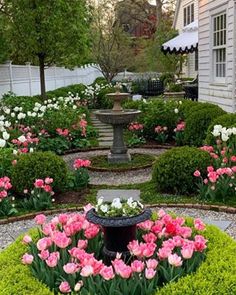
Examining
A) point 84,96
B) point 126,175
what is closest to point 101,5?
point 84,96

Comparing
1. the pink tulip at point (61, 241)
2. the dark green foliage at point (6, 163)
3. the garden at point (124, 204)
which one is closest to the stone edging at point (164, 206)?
the garden at point (124, 204)

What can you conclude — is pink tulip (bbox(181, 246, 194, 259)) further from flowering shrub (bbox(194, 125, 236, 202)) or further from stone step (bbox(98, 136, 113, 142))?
stone step (bbox(98, 136, 113, 142))

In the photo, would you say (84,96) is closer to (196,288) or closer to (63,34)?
(63,34)

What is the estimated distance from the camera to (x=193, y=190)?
6.59 m

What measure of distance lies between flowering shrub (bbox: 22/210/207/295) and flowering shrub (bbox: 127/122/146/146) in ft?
25.4

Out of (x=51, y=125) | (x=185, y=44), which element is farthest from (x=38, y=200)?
(x=185, y=44)

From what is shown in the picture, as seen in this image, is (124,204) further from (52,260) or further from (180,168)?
(180,168)

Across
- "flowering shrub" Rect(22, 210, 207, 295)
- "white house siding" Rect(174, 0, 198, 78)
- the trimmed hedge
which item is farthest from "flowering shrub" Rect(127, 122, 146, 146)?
"white house siding" Rect(174, 0, 198, 78)

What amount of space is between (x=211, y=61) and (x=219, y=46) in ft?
2.22

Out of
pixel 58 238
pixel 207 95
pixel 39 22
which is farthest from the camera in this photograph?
pixel 39 22

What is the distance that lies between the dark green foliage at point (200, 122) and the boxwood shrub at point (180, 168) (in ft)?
9.11

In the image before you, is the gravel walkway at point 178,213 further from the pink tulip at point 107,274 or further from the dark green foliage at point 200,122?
the dark green foliage at point 200,122

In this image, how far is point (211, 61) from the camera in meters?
12.2

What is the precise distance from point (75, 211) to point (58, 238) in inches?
123
